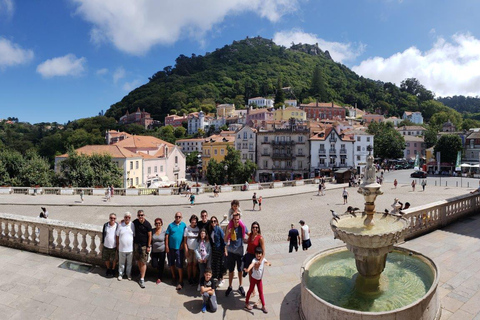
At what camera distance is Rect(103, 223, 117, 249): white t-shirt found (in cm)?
612

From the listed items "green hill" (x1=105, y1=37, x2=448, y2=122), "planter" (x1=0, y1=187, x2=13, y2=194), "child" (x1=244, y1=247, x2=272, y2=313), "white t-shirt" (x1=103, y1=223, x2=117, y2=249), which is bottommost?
"planter" (x1=0, y1=187, x2=13, y2=194)

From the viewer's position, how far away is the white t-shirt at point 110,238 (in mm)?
6117

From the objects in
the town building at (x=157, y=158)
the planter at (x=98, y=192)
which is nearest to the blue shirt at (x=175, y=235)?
the planter at (x=98, y=192)

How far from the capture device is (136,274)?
6.41 meters

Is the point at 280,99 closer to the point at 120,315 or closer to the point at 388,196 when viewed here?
the point at 388,196

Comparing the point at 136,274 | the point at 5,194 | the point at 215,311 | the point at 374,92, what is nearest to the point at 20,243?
the point at 136,274

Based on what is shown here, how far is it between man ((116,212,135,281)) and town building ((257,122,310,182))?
45.8m

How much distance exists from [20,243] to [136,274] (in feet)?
11.1

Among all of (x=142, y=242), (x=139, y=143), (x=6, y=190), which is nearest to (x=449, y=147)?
(x=139, y=143)

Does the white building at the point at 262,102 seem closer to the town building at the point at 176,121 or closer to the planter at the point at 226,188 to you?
the town building at the point at 176,121

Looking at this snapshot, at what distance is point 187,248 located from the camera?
5898 millimetres

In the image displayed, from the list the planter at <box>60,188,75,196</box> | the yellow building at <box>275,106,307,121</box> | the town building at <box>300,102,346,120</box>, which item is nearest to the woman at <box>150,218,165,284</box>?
the planter at <box>60,188,75,196</box>

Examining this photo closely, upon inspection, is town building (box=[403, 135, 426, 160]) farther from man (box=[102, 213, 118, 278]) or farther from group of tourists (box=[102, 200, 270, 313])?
man (box=[102, 213, 118, 278])

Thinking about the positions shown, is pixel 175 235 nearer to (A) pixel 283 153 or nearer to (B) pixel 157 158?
(B) pixel 157 158
